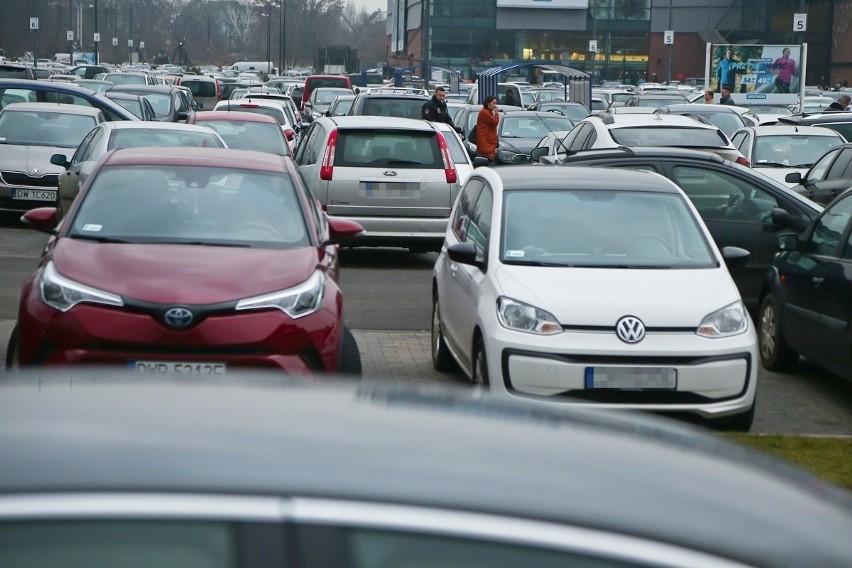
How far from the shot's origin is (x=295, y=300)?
7.08 metres

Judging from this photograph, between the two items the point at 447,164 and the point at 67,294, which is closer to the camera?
the point at 67,294

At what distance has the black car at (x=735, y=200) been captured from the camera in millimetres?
11859

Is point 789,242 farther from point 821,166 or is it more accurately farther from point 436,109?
point 436,109

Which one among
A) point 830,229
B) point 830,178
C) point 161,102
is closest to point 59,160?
point 830,178

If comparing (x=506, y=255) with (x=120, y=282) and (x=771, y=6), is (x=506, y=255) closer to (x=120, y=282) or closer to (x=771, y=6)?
(x=120, y=282)

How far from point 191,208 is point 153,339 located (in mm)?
1329

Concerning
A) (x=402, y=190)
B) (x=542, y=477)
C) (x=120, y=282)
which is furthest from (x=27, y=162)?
(x=542, y=477)

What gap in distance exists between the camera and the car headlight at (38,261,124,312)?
683cm

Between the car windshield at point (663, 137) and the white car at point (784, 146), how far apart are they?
2.12 m

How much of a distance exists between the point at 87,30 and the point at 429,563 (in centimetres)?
14700

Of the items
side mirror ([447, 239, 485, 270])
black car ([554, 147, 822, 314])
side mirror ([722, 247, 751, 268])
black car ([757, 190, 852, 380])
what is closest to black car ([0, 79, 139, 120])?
black car ([554, 147, 822, 314])

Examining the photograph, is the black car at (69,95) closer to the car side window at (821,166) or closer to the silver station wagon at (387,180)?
the silver station wagon at (387,180)

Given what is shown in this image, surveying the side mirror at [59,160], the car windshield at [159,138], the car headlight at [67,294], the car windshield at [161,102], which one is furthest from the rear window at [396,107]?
the car headlight at [67,294]

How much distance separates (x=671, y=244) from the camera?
855 centimetres
